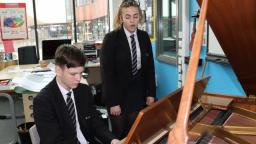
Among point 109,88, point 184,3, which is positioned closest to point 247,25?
point 109,88

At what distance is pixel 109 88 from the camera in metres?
2.54

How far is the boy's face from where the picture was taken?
67.7 inches

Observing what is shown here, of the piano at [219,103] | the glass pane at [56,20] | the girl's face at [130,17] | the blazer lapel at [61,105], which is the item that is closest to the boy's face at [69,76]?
the blazer lapel at [61,105]

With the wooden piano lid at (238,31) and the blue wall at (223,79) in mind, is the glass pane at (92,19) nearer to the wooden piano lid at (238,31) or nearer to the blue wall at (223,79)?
the blue wall at (223,79)

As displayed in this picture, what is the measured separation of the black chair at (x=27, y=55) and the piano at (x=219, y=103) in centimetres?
393

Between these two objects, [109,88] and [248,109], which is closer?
[248,109]

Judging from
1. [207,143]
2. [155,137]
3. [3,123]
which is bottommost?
[3,123]

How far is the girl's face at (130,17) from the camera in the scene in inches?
93.5

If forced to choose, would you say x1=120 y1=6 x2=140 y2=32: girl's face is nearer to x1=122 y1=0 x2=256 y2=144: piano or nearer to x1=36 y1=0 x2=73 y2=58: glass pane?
x1=122 y1=0 x2=256 y2=144: piano

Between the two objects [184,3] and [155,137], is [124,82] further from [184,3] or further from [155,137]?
[184,3]

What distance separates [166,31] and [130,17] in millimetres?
2383

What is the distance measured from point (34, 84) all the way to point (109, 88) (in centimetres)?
111

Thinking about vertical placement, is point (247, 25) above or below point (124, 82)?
above

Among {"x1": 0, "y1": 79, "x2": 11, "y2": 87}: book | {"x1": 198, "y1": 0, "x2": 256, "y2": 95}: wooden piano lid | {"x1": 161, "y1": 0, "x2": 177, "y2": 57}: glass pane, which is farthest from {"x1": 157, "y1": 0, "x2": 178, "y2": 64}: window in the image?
{"x1": 198, "y1": 0, "x2": 256, "y2": 95}: wooden piano lid
